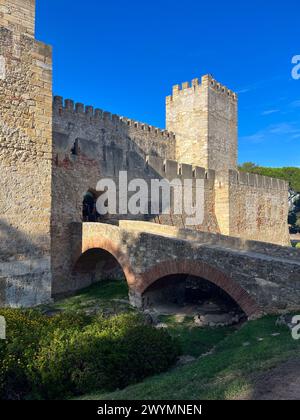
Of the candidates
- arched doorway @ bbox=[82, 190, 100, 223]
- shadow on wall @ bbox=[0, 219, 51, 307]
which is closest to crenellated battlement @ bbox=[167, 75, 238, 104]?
arched doorway @ bbox=[82, 190, 100, 223]

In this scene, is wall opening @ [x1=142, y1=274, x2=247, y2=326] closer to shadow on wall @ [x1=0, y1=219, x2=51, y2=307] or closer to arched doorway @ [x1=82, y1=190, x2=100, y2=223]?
shadow on wall @ [x1=0, y1=219, x2=51, y2=307]

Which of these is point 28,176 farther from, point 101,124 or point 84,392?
point 101,124

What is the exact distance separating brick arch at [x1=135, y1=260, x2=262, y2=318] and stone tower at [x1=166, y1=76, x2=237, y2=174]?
17572mm

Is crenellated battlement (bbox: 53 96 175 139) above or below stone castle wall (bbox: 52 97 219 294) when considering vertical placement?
above

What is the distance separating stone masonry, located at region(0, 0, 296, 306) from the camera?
1007 centimetres

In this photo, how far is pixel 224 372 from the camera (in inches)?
212

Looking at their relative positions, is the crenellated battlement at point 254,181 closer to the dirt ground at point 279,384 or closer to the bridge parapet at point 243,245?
the bridge parapet at point 243,245

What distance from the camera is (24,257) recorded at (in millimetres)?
10391

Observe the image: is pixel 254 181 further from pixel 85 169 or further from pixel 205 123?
pixel 85 169

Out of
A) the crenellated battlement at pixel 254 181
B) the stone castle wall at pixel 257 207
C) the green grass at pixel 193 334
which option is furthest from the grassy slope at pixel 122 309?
the crenellated battlement at pixel 254 181

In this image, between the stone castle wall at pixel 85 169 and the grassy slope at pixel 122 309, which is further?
the stone castle wall at pixel 85 169

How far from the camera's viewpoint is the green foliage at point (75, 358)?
5602mm

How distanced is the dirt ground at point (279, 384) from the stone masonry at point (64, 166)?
7.63 meters
